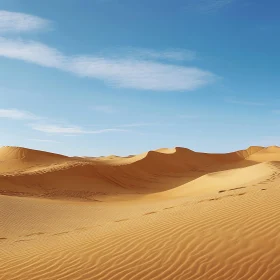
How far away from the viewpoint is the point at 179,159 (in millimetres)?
54156

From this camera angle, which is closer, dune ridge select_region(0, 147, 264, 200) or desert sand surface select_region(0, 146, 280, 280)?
desert sand surface select_region(0, 146, 280, 280)

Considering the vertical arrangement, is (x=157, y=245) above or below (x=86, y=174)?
below

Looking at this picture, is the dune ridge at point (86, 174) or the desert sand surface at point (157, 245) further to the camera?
the dune ridge at point (86, 174)

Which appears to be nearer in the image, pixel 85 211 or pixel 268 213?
pixel 268 213

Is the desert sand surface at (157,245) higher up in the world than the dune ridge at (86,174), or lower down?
lower down

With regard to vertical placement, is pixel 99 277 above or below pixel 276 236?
below

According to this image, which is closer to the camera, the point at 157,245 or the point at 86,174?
the point at 157,245

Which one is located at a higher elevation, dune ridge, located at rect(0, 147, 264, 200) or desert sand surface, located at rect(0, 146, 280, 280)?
dune ridge, located at rect(0, 147, 264, 200)

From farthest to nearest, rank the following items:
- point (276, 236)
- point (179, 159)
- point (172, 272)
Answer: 1. point (179, 159)
2. point (276, 236)
3. point (172, 272)

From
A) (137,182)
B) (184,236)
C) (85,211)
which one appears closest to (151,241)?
(184,236)

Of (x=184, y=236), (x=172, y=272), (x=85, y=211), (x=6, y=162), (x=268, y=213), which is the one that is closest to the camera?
(x=172, y=272)

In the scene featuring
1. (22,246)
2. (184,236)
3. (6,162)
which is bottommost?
(22,246)

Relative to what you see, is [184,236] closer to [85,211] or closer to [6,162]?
[85,211]

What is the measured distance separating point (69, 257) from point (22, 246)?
3536 mm
